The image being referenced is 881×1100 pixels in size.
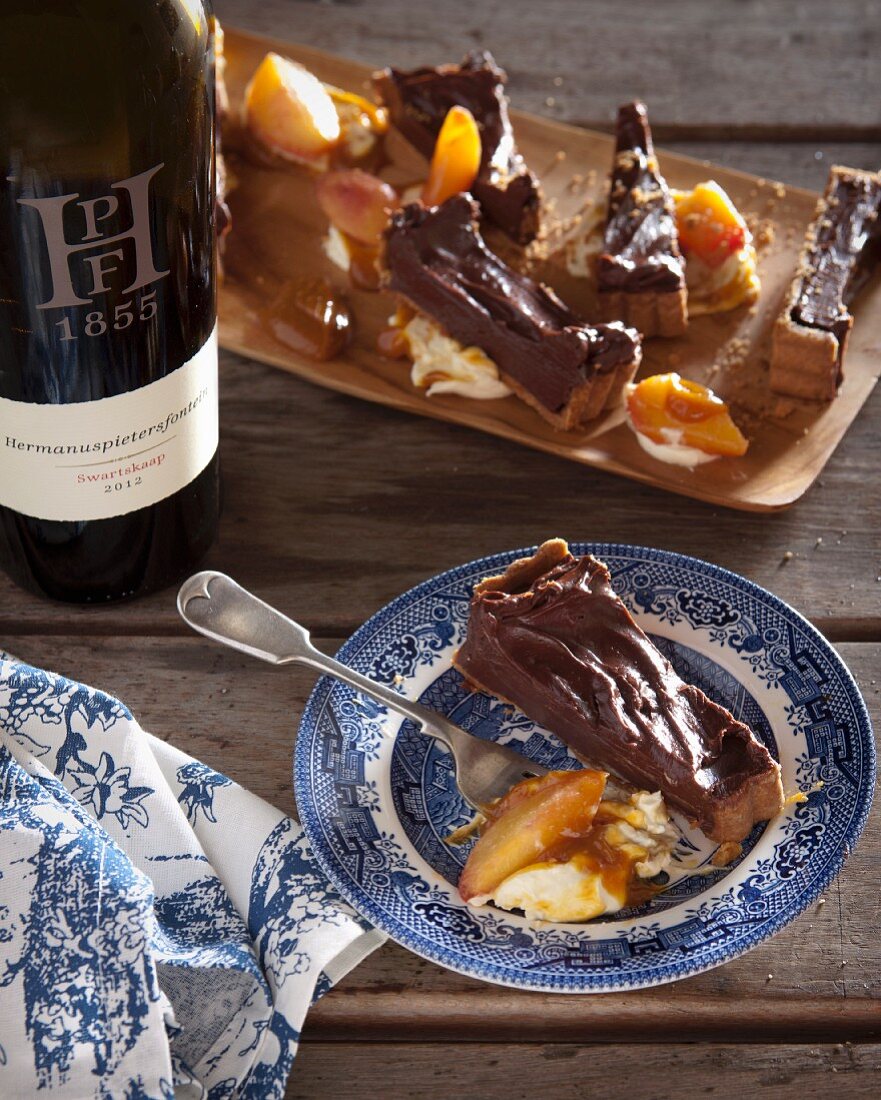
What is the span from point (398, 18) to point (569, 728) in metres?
1.50

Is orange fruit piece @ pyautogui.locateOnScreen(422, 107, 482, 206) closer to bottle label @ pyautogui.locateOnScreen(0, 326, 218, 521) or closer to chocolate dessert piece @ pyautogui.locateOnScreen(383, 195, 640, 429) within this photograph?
chocolate dessert piece @ pyautogui.locateOnScreen(383, 195, 640, 429)

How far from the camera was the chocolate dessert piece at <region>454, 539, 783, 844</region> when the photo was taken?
1.16 m

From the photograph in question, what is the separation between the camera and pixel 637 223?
1.77 meters

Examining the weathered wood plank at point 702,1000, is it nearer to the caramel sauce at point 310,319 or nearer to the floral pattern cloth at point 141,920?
the floral pattern cloth at point 141,920

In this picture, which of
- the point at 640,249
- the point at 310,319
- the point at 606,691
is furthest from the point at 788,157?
the point at 606,691

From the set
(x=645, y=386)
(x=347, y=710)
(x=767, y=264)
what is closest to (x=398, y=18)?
(x=767, y=264)

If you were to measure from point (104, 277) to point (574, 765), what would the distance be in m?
0.58

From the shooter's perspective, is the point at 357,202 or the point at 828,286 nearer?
the point at 828,286

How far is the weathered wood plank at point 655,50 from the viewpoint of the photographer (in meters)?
2.15

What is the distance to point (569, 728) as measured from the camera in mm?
1250

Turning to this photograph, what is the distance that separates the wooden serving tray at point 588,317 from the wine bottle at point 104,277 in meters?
0.38

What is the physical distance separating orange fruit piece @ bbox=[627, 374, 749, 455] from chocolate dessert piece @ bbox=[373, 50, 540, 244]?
1.16ft

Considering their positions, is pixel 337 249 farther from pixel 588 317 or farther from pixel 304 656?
pixel 304 656

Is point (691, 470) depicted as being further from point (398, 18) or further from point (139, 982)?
point (398, 18)
